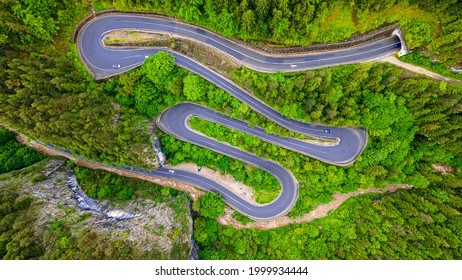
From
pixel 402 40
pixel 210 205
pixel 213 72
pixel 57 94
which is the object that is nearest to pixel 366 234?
pixel 210 205

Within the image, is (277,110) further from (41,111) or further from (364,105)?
(41,111)

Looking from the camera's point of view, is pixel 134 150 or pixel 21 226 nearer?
pixel 21 226

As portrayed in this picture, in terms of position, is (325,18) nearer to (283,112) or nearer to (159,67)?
(283,112)

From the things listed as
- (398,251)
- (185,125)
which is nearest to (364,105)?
(398,251)

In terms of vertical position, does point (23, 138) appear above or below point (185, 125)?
below

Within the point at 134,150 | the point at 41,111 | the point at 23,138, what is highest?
the point at 41,111

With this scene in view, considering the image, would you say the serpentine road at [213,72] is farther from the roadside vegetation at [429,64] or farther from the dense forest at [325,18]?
the roadside vegetation at [429,64]
